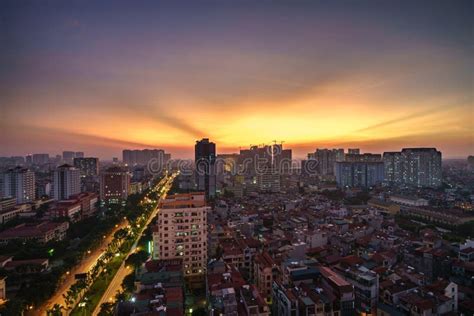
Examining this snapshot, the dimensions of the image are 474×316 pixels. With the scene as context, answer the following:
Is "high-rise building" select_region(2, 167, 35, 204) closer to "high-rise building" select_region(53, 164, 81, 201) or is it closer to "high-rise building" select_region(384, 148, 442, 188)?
"high-rise building" select_region(53, 164, 81, 201)

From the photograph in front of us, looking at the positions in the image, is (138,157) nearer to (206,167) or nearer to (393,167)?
(206,167)

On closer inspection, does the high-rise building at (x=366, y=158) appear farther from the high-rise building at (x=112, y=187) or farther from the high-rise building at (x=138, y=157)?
the high-rise building at (x=138, y=157)

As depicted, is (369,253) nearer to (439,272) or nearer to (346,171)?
(439,272)

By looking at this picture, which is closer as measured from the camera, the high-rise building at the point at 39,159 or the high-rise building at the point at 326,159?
the high-rise building at the point at 326,159

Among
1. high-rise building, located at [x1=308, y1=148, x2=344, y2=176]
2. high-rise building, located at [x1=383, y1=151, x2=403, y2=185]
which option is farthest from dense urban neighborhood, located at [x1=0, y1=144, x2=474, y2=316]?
high-rise building, located at [x1=308, y1=148, x2=344, y2=176]

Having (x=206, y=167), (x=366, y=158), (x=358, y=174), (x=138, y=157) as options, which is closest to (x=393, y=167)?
(x=366, y=158)

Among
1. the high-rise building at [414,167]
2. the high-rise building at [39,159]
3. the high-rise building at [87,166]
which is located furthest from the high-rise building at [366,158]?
the high-rise building at [39,159]

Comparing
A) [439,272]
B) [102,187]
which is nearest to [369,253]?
[439,272]
